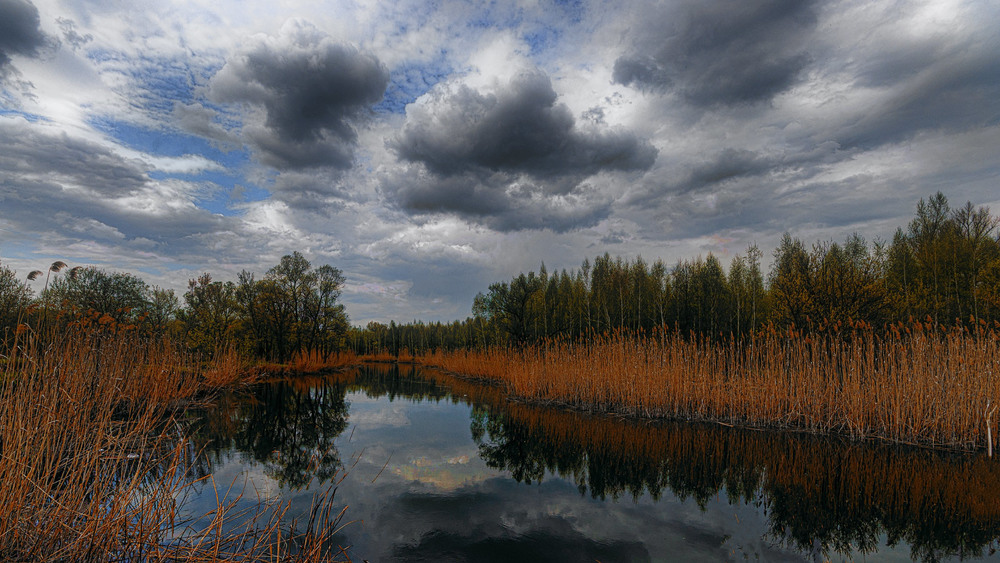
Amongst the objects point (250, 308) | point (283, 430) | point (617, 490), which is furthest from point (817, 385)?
point (250, 308)

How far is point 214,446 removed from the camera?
7.88 metres

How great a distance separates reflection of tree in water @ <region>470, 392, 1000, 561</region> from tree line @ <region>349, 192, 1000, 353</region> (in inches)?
137

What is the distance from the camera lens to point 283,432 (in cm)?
948

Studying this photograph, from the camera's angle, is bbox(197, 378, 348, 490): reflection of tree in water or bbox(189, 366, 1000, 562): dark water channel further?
bbox(197, 378, 348, 490): reflection of tree in water

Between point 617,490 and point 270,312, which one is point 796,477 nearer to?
point 617,490

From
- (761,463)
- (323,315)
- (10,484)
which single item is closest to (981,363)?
(761,463)

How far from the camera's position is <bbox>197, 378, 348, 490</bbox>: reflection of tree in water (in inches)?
265

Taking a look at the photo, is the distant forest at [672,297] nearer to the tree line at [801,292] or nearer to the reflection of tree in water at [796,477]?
the tree line at [801,292]

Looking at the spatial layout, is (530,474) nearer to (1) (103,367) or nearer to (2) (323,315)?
(1) (103,367)

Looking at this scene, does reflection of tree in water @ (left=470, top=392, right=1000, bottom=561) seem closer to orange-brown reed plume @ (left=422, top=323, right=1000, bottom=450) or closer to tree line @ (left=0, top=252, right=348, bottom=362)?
orange-brown reed plume @ (left=422, top=323, right=1000, bottom=450)

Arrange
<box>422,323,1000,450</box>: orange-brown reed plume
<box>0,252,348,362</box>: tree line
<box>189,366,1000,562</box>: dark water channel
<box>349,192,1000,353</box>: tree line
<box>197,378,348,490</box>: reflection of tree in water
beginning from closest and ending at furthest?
<box>189,366,1000,562</box>: dark water channel, <box>197,378,348,490</box>: reflection of tree in water, <box>422,323,1000,450</box>: orange-brown reed plume, <box>349,192,1000,353</box>: tree line, <box>0,252,348,362</box>: tree line

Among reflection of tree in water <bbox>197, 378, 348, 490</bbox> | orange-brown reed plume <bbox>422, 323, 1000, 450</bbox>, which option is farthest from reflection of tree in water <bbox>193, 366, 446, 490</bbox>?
orange-brown reed plume <bbox>422, 323, 1000, 450</bbox>

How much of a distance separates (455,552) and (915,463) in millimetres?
8151

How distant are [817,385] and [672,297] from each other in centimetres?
2141
